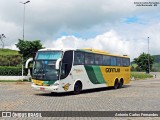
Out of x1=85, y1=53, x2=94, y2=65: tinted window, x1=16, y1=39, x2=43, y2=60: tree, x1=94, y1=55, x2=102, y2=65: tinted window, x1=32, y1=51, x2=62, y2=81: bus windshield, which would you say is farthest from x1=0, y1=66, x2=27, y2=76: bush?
x1=32, y1=51, x2=62, y2=81: bus windshield

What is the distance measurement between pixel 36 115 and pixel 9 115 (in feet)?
3.29

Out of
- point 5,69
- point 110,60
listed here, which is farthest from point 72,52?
point 5,69

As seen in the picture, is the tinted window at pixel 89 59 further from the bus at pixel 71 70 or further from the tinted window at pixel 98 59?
the tinted window at pixel 98 59

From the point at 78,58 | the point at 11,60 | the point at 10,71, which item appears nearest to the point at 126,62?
the point at 78,58

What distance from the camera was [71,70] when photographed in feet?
71.4

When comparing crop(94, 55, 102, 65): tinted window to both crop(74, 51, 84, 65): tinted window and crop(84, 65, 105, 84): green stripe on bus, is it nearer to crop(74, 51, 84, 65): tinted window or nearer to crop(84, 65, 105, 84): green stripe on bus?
crop(84, 65, 105, 84): green stripe on bus

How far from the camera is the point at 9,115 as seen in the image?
12.0m

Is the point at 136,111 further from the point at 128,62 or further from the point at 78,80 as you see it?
the point at 128,62

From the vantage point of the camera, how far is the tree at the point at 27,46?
145 ft

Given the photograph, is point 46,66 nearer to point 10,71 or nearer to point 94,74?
point 94,74

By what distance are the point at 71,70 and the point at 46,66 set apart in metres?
1.88

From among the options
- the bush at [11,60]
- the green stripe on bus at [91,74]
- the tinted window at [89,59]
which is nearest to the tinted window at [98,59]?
the tinted window at [89,59]

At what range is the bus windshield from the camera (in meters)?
20.7

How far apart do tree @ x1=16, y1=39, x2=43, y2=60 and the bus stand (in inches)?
747
